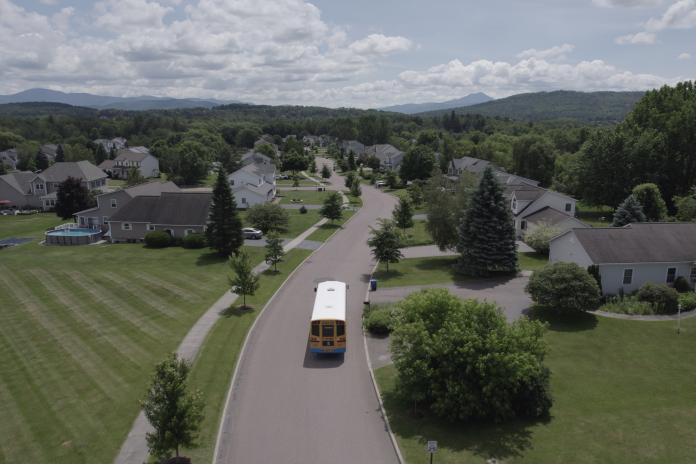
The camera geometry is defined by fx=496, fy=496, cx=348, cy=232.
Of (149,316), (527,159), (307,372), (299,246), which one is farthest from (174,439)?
(527,159)

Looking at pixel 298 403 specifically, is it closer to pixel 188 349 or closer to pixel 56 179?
pixel 188 349

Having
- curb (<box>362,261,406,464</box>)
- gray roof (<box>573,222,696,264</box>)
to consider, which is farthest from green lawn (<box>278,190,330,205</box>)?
curb (<box>362,261,406,464</box>)

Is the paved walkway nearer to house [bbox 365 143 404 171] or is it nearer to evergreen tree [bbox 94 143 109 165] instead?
house [bbox 365 143 404 171]

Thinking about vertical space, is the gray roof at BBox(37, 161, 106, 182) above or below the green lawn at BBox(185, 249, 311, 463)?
above

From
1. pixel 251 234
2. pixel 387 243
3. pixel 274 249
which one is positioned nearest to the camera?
pixel 274 249

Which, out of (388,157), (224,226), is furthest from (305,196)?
(388,157)
